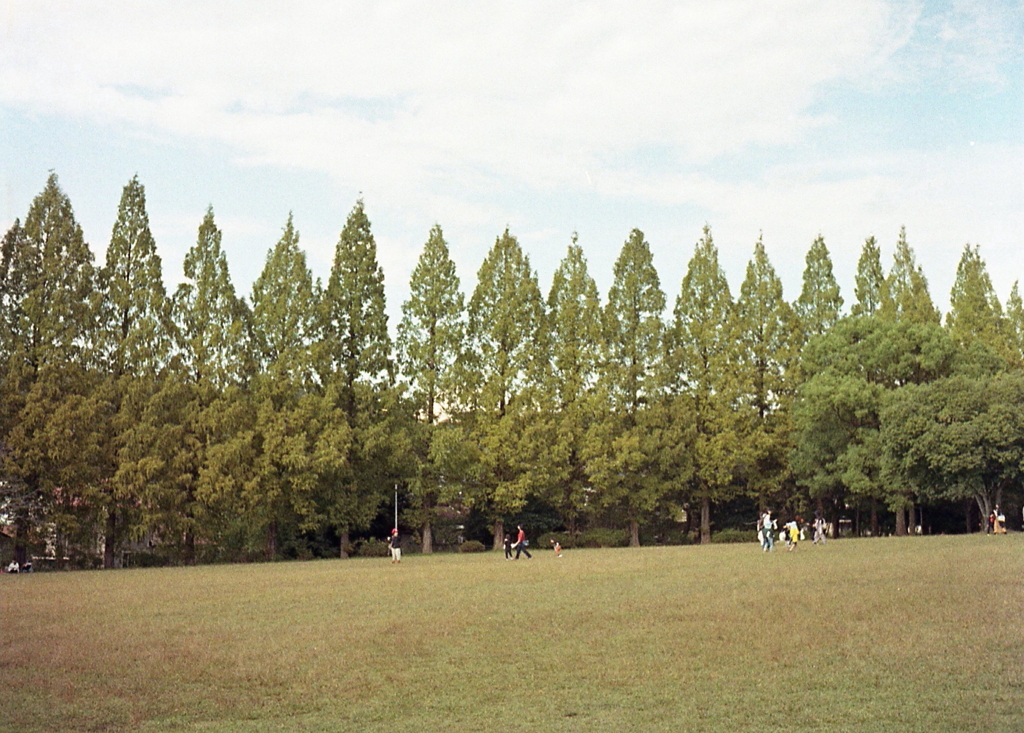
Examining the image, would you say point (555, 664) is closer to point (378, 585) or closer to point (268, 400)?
point (378, 585)

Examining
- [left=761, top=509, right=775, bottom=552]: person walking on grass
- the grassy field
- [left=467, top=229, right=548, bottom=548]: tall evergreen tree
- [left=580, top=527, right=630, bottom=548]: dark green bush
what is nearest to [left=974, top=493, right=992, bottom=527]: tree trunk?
[left=761, top=509, right=775, bottom=552]: person walking on grass

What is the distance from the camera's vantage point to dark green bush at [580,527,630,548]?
173 ft

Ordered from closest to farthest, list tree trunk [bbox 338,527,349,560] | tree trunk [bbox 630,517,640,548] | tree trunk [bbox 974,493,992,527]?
tree trunk [bbox 338,527,349,560] < tree trunk [bbox 974,493,992,527] < tree trunk [bbox 630,517,640,548]

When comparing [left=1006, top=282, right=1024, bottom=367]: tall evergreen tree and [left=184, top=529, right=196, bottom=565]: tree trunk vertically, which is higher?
[left=1006, top=282, right=1024, bottom=367]: tall evergreen tree

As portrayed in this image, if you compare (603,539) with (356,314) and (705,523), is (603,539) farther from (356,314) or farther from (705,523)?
(356,314)

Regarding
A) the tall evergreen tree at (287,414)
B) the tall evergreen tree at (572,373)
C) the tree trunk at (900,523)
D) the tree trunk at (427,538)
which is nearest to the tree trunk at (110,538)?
the tall evergreen tree at (287,414)

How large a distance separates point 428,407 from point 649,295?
14349mm

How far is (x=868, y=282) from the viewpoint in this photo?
204ft

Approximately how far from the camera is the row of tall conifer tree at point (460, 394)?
41.2 meters

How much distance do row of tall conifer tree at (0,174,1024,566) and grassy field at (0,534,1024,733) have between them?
1747 cm

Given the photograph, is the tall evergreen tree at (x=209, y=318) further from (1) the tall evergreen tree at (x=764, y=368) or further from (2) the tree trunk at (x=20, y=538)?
(1) the tall evergreen tree at (x=764, y=368)

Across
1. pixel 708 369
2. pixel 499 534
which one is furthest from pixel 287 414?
pixel 708 369

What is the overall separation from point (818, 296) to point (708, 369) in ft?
30.8

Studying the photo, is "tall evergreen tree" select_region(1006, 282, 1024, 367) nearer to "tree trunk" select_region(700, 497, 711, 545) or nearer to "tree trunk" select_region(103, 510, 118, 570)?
"tree trunk" select_region(700, 497, 711, 545)
